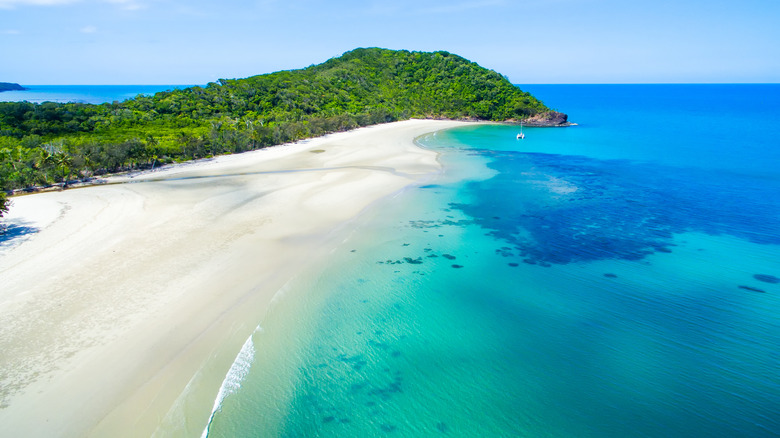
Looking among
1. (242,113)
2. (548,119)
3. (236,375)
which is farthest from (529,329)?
(548,119)

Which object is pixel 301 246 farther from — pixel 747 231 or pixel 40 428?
pixel 747 231

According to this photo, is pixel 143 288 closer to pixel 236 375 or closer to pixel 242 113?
pixel 236 375

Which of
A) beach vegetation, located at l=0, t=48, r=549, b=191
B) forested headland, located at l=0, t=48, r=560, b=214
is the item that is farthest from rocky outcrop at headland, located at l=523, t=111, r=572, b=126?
forested headland, located at l=0, t=48, r=560, b=214

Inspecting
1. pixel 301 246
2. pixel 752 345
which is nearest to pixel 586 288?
pixel 752 345

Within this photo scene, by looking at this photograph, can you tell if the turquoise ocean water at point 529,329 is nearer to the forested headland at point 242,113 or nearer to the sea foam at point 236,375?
the sea foam at point 236,375

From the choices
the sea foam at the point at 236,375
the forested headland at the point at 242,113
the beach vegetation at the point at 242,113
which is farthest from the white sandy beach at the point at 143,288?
the forested headland at the point at 242,113

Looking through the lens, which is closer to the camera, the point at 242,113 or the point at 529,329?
the point at 529,329
